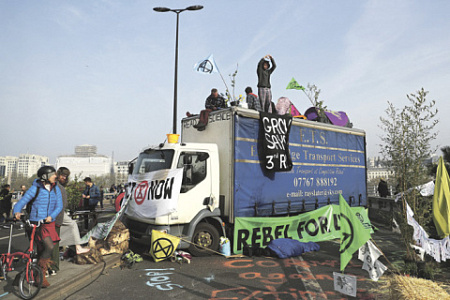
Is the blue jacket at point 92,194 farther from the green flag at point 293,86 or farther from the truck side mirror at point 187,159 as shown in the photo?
the green flag at point 293,86

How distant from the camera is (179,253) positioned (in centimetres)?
628

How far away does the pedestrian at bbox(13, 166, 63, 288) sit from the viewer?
4.59m

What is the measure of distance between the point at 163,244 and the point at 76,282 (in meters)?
1.69

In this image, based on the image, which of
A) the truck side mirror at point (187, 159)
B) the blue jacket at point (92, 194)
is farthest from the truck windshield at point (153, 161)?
the blue jacket at point (92, 194)

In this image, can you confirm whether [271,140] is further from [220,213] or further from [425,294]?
[425,294]

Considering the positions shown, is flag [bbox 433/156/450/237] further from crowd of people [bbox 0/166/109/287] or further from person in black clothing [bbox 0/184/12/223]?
person in black clothing [bbox 0/184/12/223]

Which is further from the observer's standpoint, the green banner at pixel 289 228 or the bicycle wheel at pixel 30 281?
the green banner at pixel 289 228

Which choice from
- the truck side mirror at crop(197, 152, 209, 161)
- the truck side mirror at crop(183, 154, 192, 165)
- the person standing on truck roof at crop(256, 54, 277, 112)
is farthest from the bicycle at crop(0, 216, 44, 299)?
the person standing on truck roof at crop(256, 54, 277, 112)

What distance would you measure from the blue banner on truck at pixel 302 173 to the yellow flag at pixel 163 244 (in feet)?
5.23

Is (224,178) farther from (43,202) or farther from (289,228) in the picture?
(43,202)

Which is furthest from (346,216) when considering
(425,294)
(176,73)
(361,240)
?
(176,73)

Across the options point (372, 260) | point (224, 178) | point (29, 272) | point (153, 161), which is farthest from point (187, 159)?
point (372, 260)

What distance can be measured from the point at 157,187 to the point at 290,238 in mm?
3688

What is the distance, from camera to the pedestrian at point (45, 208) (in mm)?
4594
